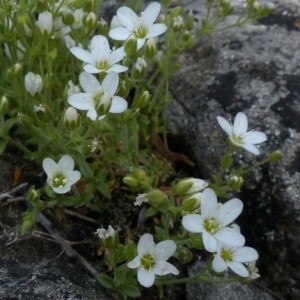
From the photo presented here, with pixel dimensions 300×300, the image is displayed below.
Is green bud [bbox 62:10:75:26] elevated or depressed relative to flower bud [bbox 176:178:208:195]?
elevated

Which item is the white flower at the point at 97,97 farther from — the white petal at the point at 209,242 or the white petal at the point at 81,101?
the white petal at the point at 209,242

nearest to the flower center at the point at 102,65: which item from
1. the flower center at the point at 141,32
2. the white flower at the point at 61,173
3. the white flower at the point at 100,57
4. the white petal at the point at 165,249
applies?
the white flower at the point at 100,57

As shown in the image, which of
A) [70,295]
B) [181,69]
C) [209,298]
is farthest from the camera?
[181,69]

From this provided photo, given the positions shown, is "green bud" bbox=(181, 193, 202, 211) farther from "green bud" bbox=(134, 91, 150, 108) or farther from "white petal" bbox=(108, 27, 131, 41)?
"white petal" bbox=(108, 27, 131, 41)

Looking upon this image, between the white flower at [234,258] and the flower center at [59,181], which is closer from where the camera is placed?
the white flower at [234,258]

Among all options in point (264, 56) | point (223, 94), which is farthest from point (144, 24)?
point (264, 56)

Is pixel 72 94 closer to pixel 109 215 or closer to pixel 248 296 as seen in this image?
pixel 109 215

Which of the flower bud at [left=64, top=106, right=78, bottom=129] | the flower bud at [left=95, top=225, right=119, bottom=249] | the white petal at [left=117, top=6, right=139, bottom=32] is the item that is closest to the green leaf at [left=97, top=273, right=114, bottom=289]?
the flower bud at [left=95, top=225, right=119, bottom=249]
